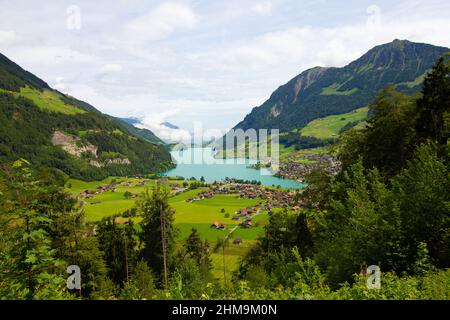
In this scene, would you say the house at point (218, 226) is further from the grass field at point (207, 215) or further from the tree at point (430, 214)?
the tree at point (430, 214)

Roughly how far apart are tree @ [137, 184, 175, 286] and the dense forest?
0.43 feet

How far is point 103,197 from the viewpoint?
165875 millimetres

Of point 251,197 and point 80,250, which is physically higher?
point 80,250

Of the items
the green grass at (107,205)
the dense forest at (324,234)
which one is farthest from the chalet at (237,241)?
the green grass at (107,205)

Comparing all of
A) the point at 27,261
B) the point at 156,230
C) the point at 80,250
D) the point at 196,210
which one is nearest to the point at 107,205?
the point at 196,210

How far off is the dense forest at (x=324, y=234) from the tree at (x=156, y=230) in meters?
0.13

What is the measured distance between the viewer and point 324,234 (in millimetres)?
21516

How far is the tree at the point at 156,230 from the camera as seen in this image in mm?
36938

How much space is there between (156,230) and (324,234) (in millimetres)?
22064

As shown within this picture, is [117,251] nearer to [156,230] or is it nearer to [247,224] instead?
[156,230]

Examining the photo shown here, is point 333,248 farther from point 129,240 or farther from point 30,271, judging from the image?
point 129,240

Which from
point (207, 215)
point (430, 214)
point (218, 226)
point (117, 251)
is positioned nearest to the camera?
point (430, 214)
